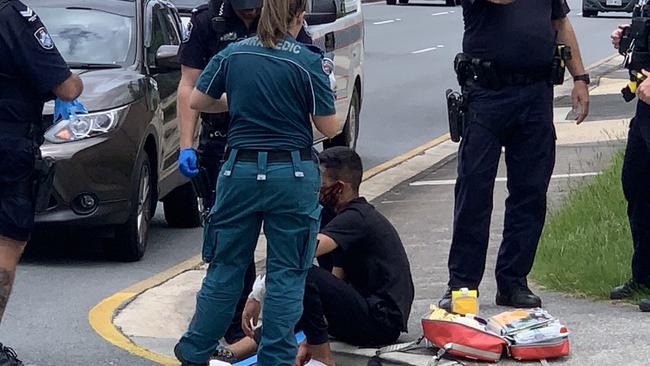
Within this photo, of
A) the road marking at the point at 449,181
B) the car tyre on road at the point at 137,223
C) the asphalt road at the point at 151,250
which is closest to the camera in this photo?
the asphalt road at the point at 151,250

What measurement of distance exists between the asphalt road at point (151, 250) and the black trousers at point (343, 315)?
95 cm

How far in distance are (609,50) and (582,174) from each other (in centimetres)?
1615

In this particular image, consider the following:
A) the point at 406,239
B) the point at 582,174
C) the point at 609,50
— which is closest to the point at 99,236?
the point at 406,239

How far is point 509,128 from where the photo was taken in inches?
262

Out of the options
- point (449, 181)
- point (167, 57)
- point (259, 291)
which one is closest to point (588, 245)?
point (259, 291)

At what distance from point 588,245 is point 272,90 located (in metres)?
3.03

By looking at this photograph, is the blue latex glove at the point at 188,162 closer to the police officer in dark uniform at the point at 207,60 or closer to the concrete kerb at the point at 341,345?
the police officer in dark uniform at the point at 207,60

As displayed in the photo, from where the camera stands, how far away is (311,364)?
5.87m

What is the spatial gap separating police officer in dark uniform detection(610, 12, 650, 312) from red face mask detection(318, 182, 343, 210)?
1.52 m

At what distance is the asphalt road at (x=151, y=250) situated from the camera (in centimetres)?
670

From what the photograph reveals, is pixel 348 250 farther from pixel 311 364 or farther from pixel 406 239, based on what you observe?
pixel 406 239

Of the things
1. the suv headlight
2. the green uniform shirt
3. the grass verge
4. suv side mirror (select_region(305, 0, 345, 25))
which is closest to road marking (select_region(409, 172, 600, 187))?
the grass verge

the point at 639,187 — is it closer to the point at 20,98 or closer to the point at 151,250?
the point at 20,98

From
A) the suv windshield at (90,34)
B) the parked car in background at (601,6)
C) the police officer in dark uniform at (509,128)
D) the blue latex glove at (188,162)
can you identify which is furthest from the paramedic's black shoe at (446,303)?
the parked car in background at (601,6)
